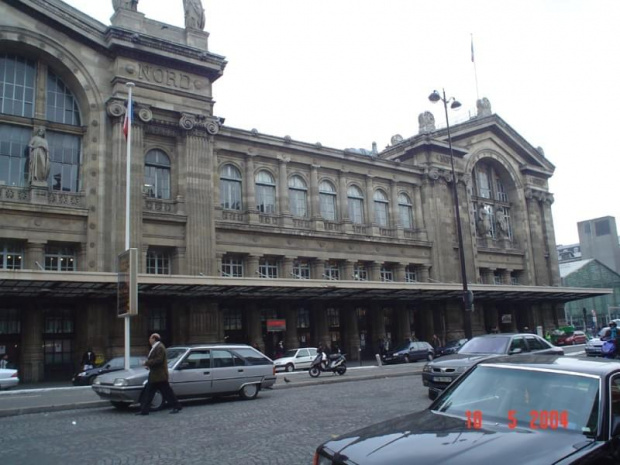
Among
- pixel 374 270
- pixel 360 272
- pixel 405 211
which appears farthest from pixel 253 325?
pixel 405 211

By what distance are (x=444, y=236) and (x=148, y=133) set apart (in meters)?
24.6

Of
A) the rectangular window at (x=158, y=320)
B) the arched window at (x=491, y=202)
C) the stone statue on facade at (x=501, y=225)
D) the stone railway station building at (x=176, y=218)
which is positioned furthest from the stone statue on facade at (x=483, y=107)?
the rectangular window at (x=158, y=320)

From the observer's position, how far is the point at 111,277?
82.5 ft

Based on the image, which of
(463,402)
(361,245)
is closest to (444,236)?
(361,245)

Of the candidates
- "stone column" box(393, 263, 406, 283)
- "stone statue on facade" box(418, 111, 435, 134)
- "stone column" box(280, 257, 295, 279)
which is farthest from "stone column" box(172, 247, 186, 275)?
"stone statue on facade" box(418, 111, 435, 134)

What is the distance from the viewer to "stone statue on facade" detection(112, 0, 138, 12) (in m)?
31.8

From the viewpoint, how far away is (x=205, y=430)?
10469 millimetres

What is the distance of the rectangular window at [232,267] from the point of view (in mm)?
34625

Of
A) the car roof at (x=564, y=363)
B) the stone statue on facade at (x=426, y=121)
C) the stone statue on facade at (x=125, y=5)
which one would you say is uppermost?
the stone statue on facade at (x=125, y=5)

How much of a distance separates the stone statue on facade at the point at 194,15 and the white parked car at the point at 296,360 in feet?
66.3

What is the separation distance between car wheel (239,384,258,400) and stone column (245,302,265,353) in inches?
730

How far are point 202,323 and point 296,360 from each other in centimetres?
546

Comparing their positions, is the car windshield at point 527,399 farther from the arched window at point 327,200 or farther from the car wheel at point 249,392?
the arched window at point 327,200

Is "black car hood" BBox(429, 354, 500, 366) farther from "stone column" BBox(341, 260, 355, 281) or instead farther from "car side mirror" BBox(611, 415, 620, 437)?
"stone column" BBox(341, 260, 355, 281)
